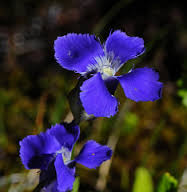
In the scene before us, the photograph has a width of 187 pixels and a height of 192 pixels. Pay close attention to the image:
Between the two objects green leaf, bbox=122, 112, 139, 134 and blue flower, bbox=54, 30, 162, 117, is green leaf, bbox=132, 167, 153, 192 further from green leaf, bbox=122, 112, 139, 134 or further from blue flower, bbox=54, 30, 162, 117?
blue flower, bbox=54, 30, 162, 117

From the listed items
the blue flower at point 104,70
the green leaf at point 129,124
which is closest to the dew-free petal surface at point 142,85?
the blue flower at point 104,70

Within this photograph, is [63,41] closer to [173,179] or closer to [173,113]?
[173,179]

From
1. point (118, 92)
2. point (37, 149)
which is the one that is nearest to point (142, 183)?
point (118, 92)

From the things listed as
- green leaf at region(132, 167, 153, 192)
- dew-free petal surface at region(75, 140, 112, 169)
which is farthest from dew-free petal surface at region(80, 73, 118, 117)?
green leaf at region(132, 167, 153, 192)

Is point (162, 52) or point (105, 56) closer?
point (105, 56)

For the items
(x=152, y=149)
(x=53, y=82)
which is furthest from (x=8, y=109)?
(x=152, y=149)

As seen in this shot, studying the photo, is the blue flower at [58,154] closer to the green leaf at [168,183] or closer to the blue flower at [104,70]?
the blue flower at [104,70]

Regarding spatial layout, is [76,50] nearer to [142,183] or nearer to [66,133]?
[66,133]
